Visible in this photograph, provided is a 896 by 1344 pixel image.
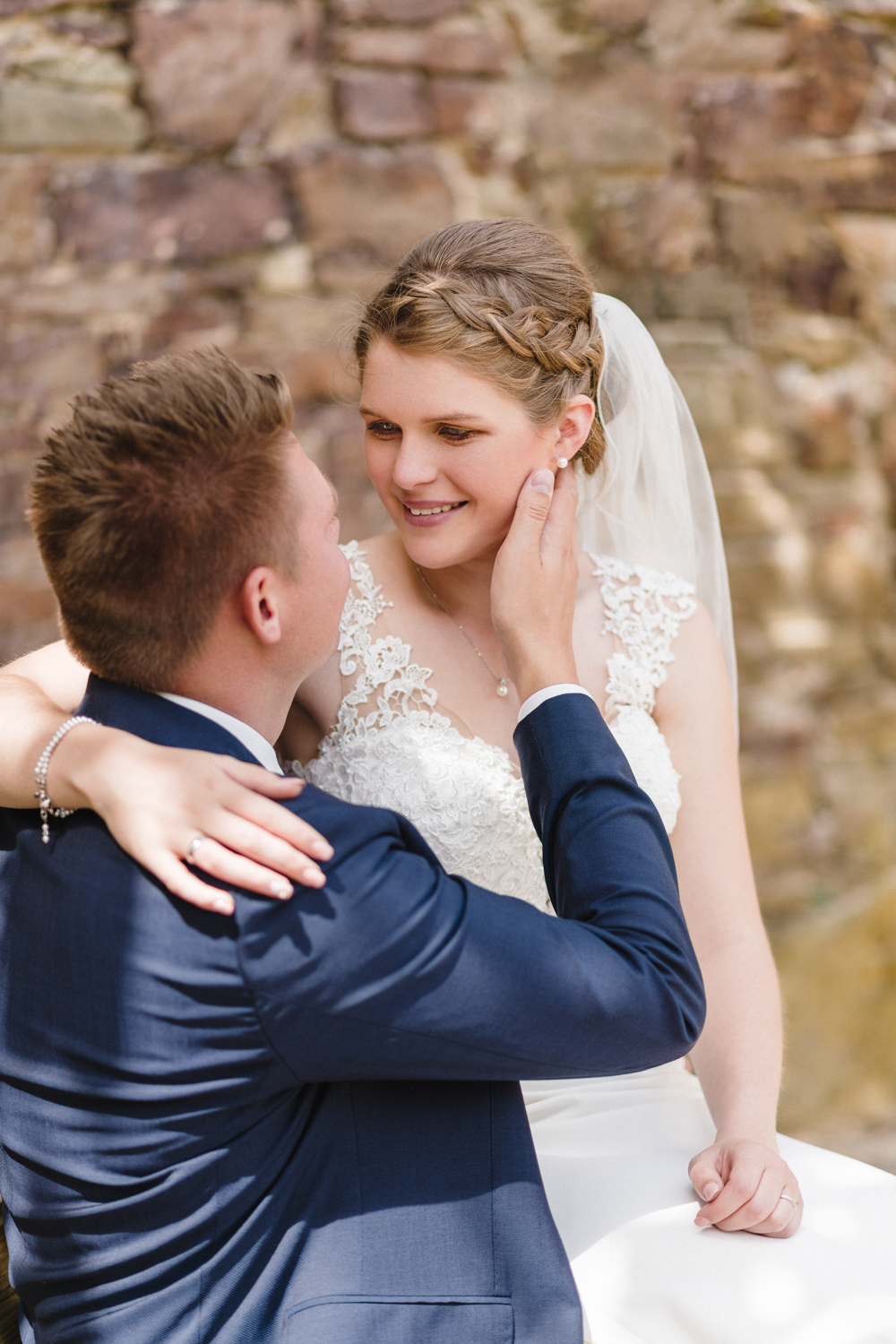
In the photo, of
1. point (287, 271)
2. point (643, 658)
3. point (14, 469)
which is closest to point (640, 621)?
point (643, 658)

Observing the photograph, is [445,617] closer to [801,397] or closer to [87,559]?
[87,559]

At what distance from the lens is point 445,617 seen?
7.03 feet

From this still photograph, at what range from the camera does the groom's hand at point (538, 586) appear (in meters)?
1.52

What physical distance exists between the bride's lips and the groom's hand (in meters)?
0.13

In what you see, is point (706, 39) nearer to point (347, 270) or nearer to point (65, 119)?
point (347, 270)

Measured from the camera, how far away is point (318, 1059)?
1.10 meters

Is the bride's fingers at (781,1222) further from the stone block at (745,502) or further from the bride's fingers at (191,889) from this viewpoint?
A: the stone block at (745,502)

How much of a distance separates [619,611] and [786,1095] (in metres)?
2.35

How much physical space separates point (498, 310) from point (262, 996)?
1260 mm

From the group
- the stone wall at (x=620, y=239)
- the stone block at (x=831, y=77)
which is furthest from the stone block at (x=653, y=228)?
the stone block at (x=831, y=77)

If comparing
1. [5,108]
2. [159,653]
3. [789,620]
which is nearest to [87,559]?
[159,653]

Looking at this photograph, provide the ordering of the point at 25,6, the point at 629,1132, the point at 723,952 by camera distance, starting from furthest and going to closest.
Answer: the point at 25,6, the point at 723,952, the point at 629,1132

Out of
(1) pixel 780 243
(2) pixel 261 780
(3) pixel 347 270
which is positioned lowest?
(1) pixel 780 243

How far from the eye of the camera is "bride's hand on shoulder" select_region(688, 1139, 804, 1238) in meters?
1.53
